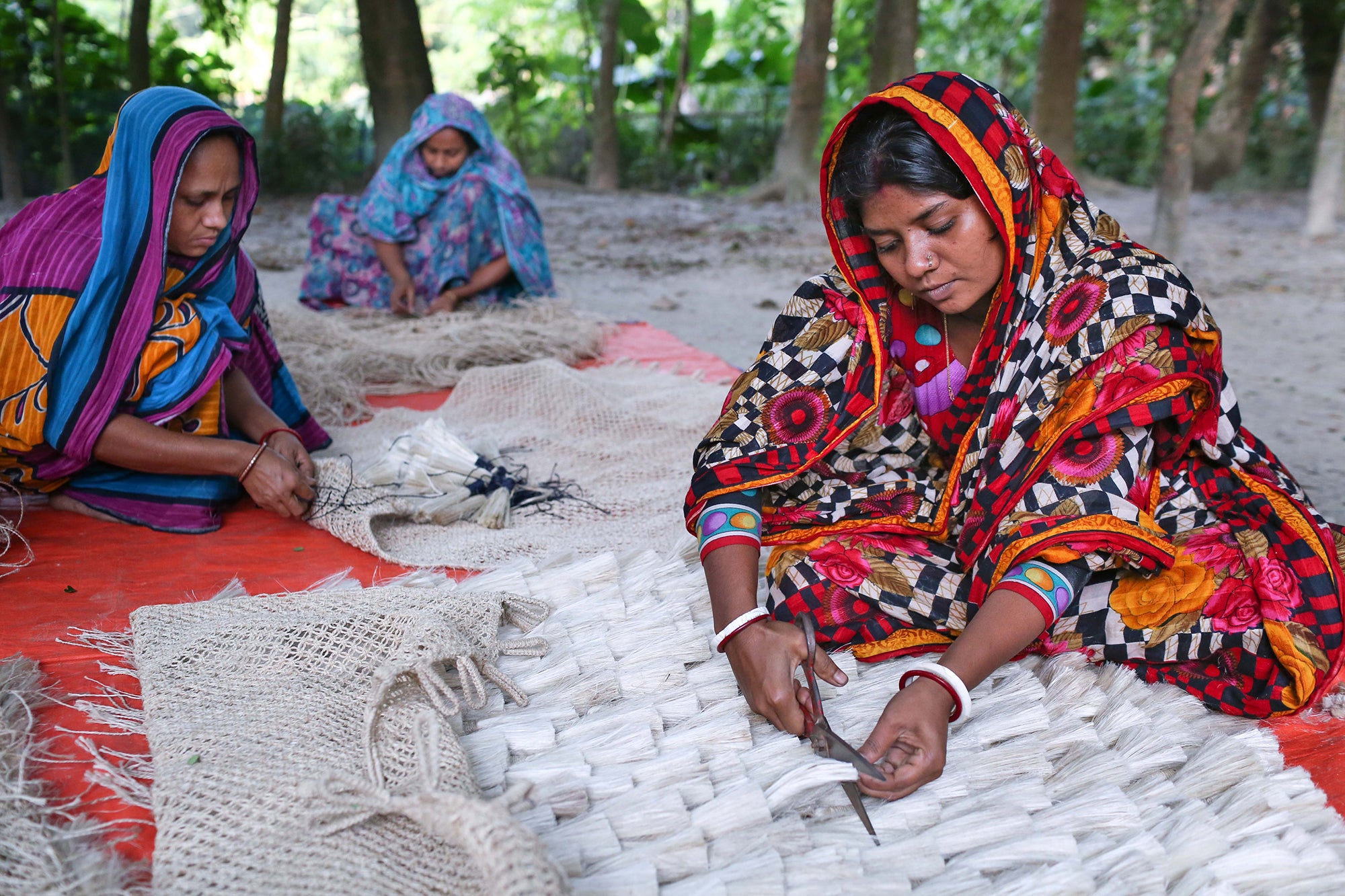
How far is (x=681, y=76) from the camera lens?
11797 millimetres

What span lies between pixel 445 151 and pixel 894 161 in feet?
10.7

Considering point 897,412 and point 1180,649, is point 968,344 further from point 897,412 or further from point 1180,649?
point 1180,649

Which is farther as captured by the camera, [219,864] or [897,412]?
[897,412]

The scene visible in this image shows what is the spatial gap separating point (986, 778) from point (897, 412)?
0.67m

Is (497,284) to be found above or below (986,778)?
above

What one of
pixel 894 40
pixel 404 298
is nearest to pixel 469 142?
pixel 404 298

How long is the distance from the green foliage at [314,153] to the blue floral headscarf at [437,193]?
227 inches

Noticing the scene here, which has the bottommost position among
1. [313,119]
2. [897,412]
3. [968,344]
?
[897,412]

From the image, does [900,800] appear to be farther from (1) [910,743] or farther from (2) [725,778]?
(2) [725,778]

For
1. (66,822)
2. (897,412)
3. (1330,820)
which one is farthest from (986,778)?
(66,822)

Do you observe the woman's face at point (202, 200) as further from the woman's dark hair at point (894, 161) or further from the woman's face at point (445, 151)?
the woman's face at point (445, 151)

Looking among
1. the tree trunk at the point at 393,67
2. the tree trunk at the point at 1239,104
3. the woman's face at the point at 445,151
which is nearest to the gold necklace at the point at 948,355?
the woman's face at the point at 445,151

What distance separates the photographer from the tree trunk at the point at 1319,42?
34.0 ft

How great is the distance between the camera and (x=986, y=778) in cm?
126
